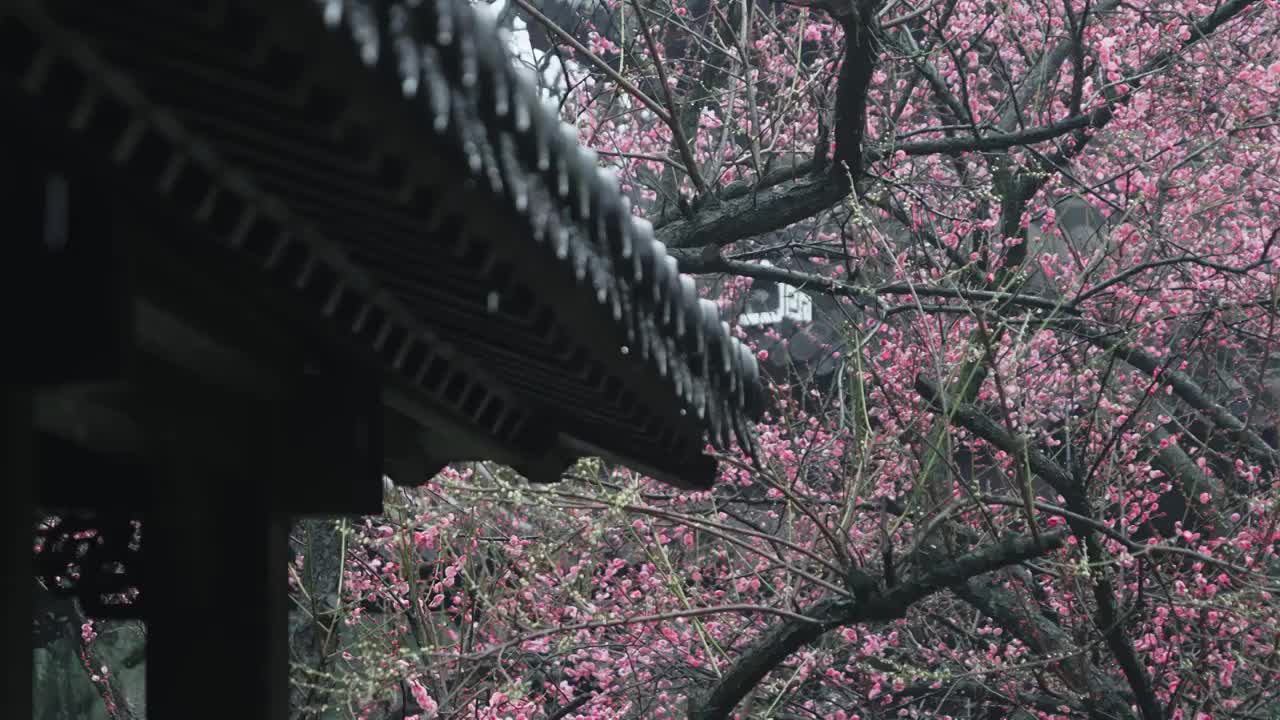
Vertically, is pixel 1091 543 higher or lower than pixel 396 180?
lower

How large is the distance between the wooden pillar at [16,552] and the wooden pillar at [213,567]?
1.82ft

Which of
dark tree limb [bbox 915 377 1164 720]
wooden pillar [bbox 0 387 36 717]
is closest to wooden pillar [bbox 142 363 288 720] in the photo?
wooden pillar [bbox 0 387 36 717]

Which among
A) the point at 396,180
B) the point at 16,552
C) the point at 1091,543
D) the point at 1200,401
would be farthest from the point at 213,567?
the point at 1200,401

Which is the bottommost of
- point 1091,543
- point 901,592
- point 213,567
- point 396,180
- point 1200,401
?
point 901,592

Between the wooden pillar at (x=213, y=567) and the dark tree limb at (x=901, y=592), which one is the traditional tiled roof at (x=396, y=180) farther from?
the dark tree limb at (x=901, y=592)

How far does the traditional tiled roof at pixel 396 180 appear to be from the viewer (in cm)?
130

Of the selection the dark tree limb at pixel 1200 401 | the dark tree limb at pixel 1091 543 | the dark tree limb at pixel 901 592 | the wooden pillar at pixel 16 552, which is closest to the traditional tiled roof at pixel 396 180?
the wooden pillar at pixel 16 552

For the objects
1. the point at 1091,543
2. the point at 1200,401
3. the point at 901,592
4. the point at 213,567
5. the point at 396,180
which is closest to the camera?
the point at 396,180

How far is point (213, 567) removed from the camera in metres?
2.46

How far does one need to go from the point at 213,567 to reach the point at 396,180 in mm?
1213

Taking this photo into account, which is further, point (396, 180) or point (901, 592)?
point (901, 592)

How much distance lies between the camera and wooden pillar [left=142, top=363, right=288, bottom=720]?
93.0 inches

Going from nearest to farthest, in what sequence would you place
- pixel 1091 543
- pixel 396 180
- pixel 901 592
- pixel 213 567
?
pixel 396 180 → pixel 213 567 → pixel 901 592 → pixel 1091 543

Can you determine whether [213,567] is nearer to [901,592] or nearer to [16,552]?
[16,552]
